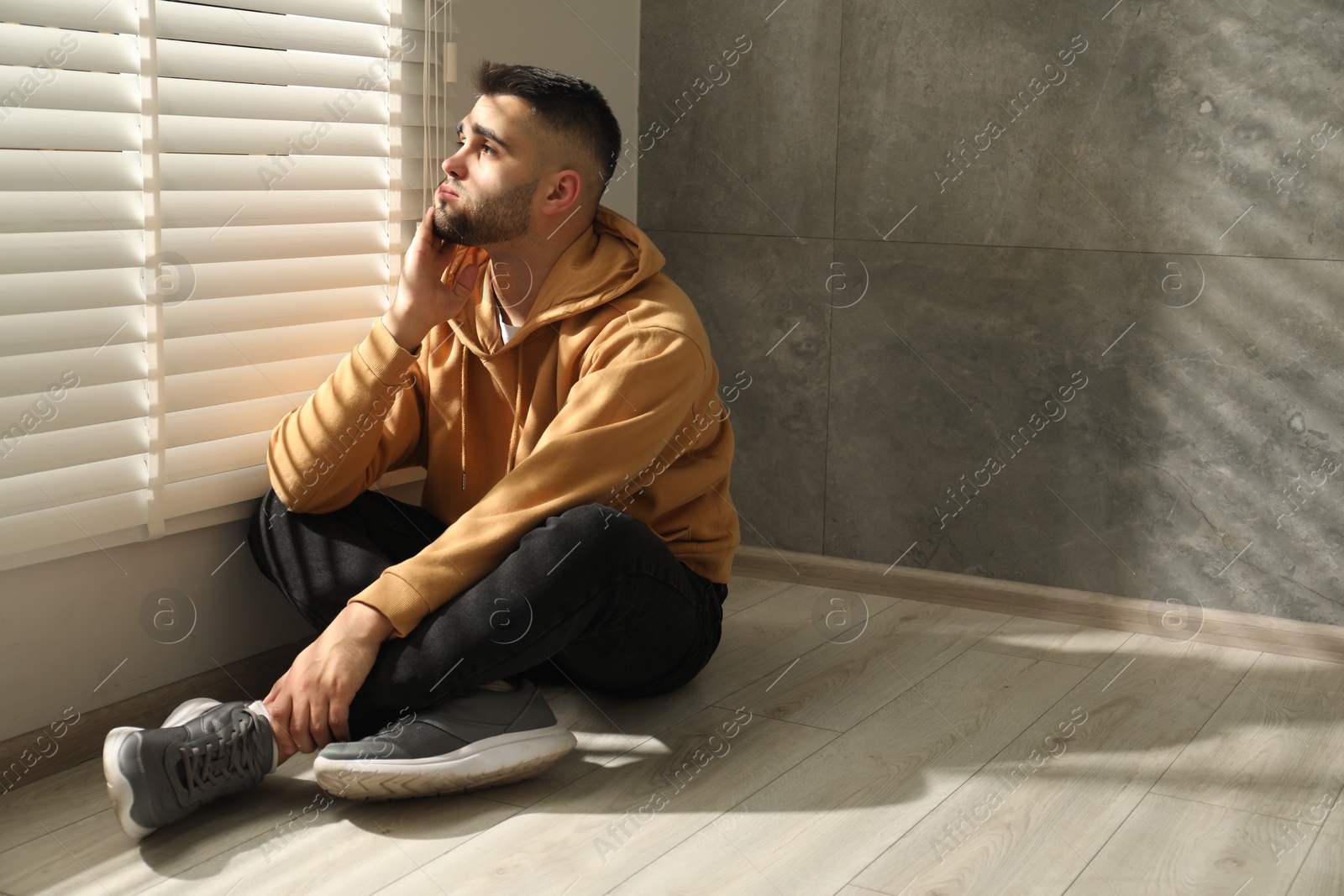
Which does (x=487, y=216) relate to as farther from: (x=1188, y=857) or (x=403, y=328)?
(x=1188, y=857)

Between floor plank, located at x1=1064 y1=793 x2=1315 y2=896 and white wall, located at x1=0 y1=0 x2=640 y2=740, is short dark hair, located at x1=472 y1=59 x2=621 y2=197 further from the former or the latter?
floor plank, located at x1=1064 y1=793 x2=1315 y2=896

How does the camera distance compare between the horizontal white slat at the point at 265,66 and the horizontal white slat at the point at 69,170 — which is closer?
the horizontal white slat at the point at 69,170

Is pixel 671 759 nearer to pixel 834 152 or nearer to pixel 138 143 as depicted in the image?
pixel 138 143

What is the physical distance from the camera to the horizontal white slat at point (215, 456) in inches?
62.8

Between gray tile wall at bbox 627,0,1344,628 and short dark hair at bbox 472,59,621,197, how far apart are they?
633 mm

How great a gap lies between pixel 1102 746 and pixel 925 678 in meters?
0.32

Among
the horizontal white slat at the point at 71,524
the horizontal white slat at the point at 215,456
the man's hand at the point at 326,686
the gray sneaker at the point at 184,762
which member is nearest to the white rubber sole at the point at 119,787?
the gray sneaker at the point at 184,762

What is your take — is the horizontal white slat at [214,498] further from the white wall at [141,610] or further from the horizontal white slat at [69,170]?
the horizontal white slat at [69,170]

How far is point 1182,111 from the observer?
6.45 feet

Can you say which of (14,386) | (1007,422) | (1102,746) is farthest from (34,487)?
(1007,422)

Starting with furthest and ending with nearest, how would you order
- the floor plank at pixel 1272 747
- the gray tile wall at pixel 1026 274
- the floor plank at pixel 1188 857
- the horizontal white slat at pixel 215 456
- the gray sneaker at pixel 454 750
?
the gray tile wall at pixel 1026 274 → the horizontal white slat at pixel 215 456 → the floor plank at pixel 1272 747 → the gray sneaker at pixel 454 750 → the floor plank at pixel 1188 857

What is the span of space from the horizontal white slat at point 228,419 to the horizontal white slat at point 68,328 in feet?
0.43

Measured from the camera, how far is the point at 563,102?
167cm

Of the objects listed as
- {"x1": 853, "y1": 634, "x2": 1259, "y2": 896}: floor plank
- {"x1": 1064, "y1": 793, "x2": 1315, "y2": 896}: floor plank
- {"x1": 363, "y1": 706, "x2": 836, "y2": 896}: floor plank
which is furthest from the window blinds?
{"x1": 1064, "y1": 793, "x2": 1315, "y2": 896}: floor plank
